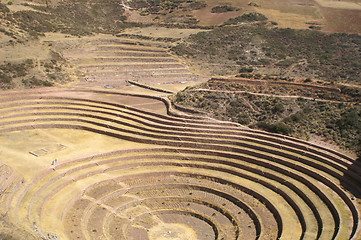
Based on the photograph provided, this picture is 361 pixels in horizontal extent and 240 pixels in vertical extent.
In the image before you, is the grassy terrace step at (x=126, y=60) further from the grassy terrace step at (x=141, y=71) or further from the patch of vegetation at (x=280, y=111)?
the patch of vegetation at (x=280, y=111)

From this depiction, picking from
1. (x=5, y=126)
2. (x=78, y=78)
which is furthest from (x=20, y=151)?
(x=78, y=78)

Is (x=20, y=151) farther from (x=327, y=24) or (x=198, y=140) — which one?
(x=327, y=24)

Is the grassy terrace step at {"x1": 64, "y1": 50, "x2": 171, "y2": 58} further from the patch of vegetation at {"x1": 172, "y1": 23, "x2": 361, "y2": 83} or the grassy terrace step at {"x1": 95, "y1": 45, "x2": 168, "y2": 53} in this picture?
the patch of vegetation at {"x1": 172, "y1": 23, "x2": 361, "y2": 83}

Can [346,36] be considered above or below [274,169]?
above

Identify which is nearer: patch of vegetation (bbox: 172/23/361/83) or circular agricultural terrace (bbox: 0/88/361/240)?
circular agricultural terrace (bbox: 0/88/361/240)

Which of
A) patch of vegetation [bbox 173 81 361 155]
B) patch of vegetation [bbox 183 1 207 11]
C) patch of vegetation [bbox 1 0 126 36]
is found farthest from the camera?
patch of vegetation [bbox 183 1 207 11]

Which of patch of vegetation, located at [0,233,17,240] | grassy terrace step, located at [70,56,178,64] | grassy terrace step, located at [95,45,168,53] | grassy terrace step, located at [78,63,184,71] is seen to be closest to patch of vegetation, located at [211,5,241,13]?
grassy terrace step, located at [95,45,168,53]
